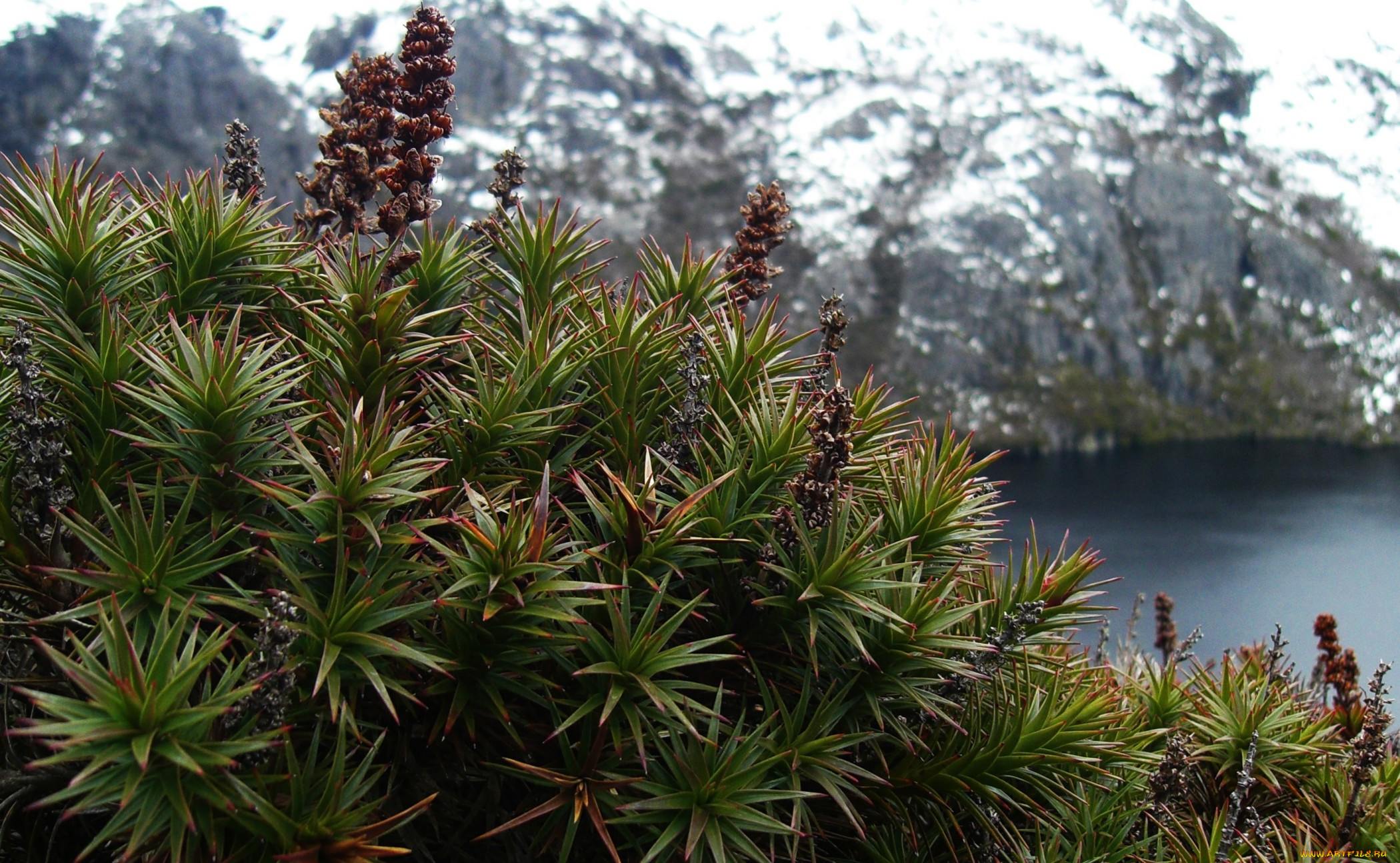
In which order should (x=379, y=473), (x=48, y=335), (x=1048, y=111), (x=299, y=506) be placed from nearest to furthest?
(x=299, y=506), (x=379, y=473), (x=48, y=335), (x=1048, y=111)

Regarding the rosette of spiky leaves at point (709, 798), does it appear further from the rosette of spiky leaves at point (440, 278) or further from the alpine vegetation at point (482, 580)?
the rosette of spiky leaves at point (440, 278)

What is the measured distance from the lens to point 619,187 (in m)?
167

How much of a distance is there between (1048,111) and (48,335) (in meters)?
Result: 207

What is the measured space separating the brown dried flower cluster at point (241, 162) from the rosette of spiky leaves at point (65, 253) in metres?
1.35

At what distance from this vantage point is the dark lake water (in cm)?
4528

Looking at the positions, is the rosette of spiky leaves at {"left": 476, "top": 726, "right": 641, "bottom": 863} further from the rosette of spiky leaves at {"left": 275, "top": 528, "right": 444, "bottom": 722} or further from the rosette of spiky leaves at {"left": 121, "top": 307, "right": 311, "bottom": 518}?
the rosette of spiky leaves at {"left": 121, "top": 307, "right": 311, "bottom": 518}

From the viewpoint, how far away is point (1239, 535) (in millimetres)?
64688

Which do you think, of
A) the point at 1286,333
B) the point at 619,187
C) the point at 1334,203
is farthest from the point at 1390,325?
the point at 619,187

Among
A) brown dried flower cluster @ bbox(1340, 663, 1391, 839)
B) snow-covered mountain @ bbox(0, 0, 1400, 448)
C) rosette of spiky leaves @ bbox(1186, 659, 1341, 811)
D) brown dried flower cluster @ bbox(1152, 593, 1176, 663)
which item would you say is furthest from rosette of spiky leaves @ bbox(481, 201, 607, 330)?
snow-covered mountain @ bbox(0, 0, 1400, 448)

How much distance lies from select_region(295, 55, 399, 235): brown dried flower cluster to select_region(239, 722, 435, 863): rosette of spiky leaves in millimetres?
2686

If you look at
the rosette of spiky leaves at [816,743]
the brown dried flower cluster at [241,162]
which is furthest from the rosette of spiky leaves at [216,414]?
the brown dried flower cluster at [241,162]

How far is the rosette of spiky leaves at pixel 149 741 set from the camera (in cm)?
224

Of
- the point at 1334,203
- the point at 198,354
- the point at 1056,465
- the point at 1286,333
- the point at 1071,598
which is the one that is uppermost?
the point at 1334,203

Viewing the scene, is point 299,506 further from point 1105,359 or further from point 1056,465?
point 1105,359
